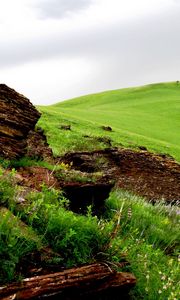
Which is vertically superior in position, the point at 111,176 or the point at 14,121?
the point at 14,121

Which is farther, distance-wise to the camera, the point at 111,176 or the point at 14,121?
the point at 111,176

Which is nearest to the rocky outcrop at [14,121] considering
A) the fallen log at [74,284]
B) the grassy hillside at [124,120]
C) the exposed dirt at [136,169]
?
the exposed dirt at [136,169]

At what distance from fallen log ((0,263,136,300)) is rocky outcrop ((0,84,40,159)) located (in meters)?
4.81

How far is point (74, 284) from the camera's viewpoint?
17.1 ft

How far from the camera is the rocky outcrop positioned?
10.3m

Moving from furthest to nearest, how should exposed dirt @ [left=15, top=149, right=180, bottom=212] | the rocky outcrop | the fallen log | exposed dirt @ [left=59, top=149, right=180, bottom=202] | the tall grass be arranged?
exposed dirt @ [left=59, top=149, right=180, bottom=202] → the rocky outcrop → exposed dirt @ [left=15, top=149, right=180, bottom=212] → the tall grass → the fallen log

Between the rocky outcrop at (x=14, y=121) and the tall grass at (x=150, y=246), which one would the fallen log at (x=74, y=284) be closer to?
the tall grass at (x=150, y=246)

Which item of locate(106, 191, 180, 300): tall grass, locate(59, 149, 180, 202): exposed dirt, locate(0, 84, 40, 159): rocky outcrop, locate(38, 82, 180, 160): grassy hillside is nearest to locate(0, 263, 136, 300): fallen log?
locate(106, 191, 180, 300): tall grass

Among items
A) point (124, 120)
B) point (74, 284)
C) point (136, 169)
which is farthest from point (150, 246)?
point (124, 120)

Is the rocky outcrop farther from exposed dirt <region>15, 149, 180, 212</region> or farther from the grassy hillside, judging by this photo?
the grassy hillside

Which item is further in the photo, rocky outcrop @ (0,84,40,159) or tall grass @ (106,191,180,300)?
rocky outcrop @ (0,84,40,159)

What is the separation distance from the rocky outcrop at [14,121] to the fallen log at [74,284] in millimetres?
4815

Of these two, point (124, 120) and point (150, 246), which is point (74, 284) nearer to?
point (150, 246)

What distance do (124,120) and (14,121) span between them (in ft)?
152
